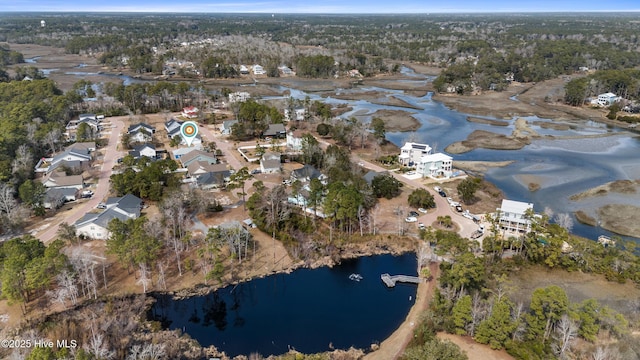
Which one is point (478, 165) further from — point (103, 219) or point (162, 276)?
point (103, 219)

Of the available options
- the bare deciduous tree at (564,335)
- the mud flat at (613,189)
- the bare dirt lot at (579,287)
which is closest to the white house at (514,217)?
the bare dirt lot at (579,287)

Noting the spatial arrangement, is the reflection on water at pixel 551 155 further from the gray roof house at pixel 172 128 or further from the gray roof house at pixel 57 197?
the gray roof house at pixel 57 197

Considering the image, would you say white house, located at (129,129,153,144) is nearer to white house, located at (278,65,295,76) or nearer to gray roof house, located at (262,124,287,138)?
gray roof house, located at (262,124,287,138)

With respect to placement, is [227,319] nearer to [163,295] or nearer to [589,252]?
[163,295]

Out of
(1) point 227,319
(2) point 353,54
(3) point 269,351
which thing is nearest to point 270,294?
(1) point 227,319

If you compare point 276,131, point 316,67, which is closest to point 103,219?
point 276,131

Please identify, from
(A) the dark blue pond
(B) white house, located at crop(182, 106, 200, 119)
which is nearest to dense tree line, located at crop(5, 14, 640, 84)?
(B) white house, located at crop(182, 106, 200, 119)

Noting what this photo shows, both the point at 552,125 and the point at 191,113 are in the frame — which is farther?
the point at 191,113

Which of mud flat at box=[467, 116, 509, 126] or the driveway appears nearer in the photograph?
the driveway
